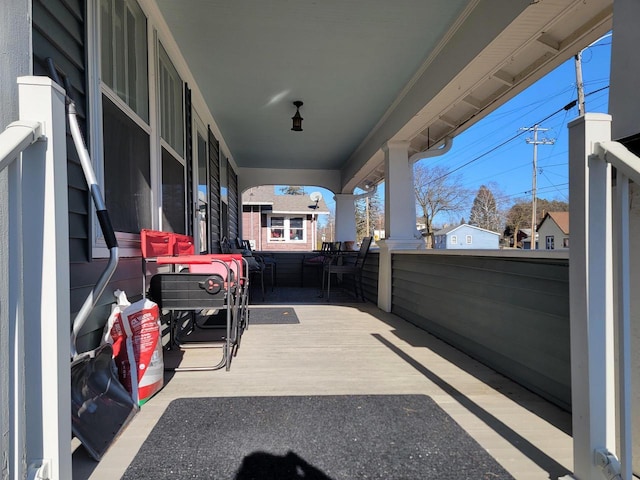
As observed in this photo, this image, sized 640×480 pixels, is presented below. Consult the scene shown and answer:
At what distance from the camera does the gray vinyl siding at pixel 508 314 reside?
6.06 ft

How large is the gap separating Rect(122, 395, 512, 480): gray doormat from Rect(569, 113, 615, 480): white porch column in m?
0.33

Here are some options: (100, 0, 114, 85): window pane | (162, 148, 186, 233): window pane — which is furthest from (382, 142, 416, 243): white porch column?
(100, 0, 114, 85): window pane

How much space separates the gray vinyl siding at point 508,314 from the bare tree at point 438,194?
1705 centimetres

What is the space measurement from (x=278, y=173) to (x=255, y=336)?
5467 mm

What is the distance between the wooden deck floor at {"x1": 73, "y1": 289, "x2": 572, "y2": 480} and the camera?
1.42 m

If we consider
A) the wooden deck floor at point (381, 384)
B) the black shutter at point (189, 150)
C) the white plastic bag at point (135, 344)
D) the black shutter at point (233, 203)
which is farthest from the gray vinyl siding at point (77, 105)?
the black shutter at point (233, 203)

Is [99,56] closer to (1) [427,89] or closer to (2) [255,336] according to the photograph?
(2) [255,336]

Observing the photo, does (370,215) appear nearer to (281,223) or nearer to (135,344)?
(281,223)

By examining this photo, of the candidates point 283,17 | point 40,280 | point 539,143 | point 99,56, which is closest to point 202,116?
point 283,17

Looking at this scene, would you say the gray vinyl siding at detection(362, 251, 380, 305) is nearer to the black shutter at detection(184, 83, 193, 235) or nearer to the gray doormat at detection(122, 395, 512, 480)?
the black shutter at detection(184, 83, 193, 235)

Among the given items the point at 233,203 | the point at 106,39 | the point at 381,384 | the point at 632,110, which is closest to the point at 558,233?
the point at 632,110

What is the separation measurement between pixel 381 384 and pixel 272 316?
7.34 feet

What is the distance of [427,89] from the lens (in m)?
3.32

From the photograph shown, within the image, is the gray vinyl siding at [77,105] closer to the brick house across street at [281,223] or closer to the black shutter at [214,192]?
the black shutter at [214,192]
